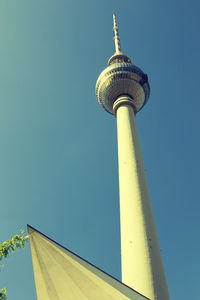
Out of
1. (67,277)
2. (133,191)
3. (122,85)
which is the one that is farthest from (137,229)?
(122,85)

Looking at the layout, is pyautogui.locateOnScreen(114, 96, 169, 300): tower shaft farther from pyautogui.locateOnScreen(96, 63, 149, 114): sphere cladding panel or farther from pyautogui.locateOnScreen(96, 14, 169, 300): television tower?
pyautogui.locateOnScreen(96, 63, 149, 114): sphere cladding panel

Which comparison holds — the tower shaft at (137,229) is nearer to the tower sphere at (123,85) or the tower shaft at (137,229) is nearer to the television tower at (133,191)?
the television tower at (133,191)

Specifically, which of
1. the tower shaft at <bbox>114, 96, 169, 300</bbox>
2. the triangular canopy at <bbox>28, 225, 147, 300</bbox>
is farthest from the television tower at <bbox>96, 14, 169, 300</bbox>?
the triangular canopy at <bbox>28, 225, 147, 300</bbox>

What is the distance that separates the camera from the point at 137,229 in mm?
25094

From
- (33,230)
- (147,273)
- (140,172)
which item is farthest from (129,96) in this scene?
(33,230)

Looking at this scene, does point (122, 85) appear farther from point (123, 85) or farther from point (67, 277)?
point (67, 277)

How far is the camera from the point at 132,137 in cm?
3484

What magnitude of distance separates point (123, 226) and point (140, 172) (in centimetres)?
686

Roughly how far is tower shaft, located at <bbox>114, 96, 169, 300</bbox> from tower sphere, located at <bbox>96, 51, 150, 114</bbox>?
470 inches

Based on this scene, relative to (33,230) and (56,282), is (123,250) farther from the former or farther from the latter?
(33,230)

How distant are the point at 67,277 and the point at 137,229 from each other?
37.5ft

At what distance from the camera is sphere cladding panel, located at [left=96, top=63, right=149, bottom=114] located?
45.7 m

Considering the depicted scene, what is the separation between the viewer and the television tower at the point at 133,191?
2194cm

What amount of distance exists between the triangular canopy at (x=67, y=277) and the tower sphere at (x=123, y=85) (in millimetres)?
33304
